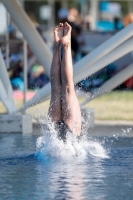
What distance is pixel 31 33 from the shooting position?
1023 centimetres

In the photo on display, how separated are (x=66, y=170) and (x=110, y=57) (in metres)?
2.64

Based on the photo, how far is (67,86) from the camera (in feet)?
26.3

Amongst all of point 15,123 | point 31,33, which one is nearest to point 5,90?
point 15,123

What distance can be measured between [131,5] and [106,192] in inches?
1330

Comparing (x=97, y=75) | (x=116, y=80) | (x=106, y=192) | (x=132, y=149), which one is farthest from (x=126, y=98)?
(x=106, y=192)

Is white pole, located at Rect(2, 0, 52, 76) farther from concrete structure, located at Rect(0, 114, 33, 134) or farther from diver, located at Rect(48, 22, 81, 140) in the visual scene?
diver, located at Rect(48, 22, 81, 140)

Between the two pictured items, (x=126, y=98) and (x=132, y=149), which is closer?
(x=132, y=149)

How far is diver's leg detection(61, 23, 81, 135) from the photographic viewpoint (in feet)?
26.2

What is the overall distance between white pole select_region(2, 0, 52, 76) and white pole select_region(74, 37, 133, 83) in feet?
1.90

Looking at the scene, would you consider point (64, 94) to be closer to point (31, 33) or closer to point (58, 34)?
point (58, 34)

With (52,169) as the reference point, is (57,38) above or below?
above

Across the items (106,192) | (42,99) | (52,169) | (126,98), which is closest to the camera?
(106,192)

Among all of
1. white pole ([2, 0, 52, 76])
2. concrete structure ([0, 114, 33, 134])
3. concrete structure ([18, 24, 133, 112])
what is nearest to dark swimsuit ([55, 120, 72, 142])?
concrete structure ([18, 24, 133, 112])

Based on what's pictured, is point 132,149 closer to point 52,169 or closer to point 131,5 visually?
point 52,169
